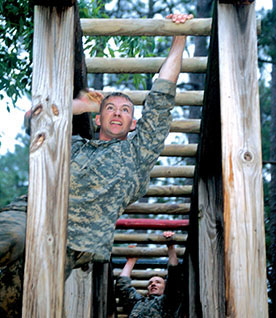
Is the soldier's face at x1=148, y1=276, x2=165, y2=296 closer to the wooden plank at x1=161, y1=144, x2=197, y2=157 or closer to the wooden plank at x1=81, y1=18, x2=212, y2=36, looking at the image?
the wooden plank at x1=161, y1=144, x2=197, y2=157

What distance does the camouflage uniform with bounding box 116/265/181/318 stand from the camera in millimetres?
6852

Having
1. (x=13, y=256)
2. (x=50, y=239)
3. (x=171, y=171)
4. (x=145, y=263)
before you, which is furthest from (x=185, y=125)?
(x=145, y=263)

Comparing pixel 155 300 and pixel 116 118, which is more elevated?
pixel 116 118

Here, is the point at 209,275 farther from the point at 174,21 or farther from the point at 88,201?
the point at 174,21

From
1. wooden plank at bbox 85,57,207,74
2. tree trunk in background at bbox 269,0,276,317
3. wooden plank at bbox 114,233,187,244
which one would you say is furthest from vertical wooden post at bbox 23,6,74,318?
tree trunk in background at bbox 269,0,276,317

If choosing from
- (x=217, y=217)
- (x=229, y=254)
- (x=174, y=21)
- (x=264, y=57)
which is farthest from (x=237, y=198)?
(x=264, y=57)

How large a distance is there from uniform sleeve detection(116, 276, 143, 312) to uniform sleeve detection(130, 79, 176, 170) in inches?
149

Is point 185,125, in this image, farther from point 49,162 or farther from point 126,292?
point 126,292

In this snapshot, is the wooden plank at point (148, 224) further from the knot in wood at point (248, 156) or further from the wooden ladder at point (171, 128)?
the knot in wood at point (248, 156)

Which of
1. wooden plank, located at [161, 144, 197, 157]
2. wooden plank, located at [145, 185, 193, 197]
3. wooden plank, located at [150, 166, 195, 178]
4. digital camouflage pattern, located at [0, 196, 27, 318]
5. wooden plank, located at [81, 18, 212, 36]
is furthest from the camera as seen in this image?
wooden plank, located at [145, 185, 193, 197]

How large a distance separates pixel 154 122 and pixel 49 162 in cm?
99

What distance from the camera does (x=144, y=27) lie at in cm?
383

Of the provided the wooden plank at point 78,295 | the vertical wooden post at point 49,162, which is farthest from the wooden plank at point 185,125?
the vertical wooden post at point 49,162

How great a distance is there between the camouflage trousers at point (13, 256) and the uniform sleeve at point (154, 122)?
75 cm
